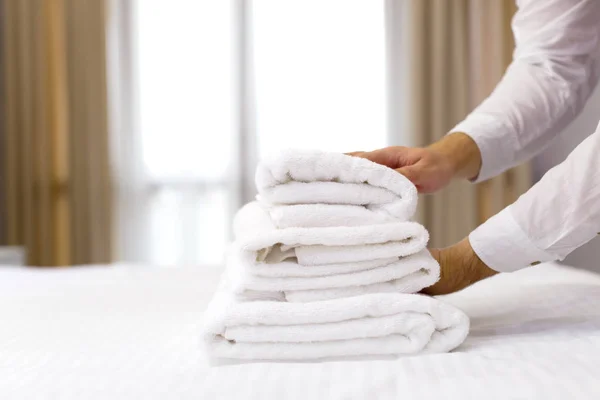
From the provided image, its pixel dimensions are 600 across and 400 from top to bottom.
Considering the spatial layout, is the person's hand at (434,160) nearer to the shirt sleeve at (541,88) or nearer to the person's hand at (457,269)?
the shirt sleeve at (541,88)

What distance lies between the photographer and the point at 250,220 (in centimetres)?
96

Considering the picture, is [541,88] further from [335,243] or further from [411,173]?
[335,243]

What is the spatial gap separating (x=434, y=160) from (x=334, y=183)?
327mm

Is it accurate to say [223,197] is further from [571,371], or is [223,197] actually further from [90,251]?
[571,371]

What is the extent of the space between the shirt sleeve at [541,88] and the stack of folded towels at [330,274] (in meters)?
0.48

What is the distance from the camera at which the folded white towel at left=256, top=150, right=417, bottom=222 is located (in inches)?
34.8

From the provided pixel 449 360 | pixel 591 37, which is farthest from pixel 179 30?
pixel 449 360

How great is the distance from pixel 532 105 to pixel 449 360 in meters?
0.70

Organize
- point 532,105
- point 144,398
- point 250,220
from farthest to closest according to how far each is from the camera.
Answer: point 532,105 → point 250,220 → point 144,398

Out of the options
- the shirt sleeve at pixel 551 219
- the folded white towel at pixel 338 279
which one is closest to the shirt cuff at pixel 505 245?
the shirt sleeve at pixel 551 219

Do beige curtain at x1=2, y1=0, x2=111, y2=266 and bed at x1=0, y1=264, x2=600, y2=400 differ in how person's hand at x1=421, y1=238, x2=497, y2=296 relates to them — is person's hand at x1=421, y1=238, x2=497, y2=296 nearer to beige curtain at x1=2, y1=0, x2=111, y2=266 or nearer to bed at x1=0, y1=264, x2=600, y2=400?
bed at x1=0, y1=264, x2=600, y2=400

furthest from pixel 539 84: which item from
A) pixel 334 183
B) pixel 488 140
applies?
pixel 334 183

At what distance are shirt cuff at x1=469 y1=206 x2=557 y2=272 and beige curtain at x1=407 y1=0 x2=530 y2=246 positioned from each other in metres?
2.56

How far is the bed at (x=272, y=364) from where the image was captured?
0.69 m
